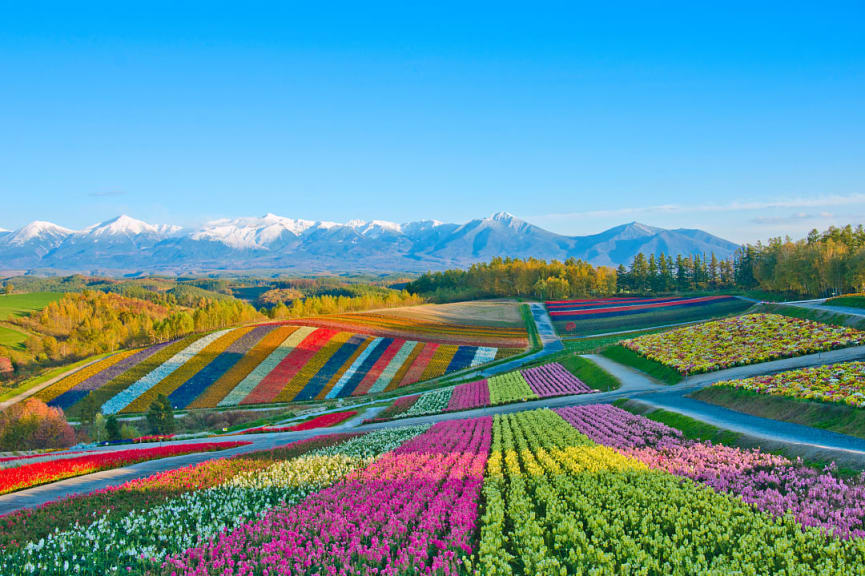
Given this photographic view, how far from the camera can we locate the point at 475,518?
10.3m

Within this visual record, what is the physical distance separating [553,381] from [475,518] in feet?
115

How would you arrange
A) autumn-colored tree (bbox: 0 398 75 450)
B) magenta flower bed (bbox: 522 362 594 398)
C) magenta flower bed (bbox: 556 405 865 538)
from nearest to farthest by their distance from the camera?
1. magenta flower bed (bbox: 556 405 865 538)
2. autumn-colored tree (bbox: 0 398 75 450)
3. magenta flower bed (bbox: 522 362 594 398)

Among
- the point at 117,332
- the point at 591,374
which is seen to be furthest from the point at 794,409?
the point at 117,332

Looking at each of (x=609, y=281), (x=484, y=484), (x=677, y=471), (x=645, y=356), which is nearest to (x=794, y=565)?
(x=677, y=471)

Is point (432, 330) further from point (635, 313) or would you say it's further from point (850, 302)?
point (850, 302)

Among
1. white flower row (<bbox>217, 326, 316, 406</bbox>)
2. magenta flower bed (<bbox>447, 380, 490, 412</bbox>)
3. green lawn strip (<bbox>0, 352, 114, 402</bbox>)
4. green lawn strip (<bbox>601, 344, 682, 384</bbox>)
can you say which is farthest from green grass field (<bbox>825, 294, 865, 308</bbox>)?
green lawn strip (<bbox>0, 352, 114, 402</bbox>)

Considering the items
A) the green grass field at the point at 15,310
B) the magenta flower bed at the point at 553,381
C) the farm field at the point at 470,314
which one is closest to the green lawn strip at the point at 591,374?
the magenta flower bed at the point at 553,381

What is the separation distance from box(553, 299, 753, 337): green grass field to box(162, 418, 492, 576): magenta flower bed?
227 ft

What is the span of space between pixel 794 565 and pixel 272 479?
13.6 m

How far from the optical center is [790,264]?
81.3 m

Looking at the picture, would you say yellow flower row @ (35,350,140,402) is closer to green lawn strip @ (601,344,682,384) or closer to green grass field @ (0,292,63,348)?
green grass field @ (0,292,63,348)

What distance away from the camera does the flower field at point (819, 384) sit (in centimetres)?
2112

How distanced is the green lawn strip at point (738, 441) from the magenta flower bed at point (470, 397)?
1342 cm

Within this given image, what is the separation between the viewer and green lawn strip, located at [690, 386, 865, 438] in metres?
19.0
